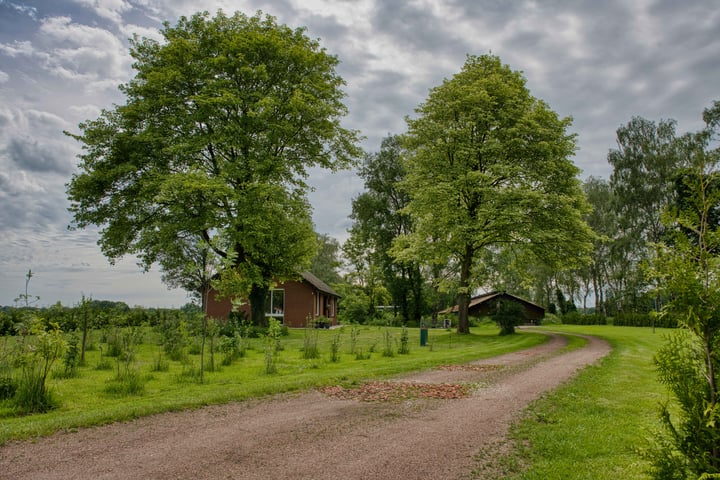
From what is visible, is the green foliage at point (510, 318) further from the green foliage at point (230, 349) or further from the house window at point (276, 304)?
the house window at point (276, 304)

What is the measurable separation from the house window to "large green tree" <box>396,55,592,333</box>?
14.7 meters

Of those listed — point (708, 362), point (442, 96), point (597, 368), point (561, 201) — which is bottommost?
point (597, 368)

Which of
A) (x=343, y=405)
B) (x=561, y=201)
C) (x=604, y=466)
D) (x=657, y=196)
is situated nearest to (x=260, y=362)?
(x=343, y=405)

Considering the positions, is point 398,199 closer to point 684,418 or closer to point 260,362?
point 260,362

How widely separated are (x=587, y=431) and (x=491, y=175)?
17111mm

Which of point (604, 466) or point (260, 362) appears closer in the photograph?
point (604, 466)

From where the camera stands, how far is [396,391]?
875cm

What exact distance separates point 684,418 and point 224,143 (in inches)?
838

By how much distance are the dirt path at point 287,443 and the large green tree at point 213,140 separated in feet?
45.4

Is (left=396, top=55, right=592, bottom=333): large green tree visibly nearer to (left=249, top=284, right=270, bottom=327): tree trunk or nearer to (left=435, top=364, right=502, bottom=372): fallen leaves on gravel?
(left=249, top=284, right=270, bottom=327): tree trunk

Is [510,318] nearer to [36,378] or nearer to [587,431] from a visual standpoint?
[587,431]

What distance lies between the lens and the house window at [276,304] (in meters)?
34.7

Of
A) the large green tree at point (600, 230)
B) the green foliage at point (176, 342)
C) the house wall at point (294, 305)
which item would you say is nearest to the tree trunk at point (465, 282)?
the house wall at point (294, 305)

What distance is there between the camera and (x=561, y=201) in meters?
21.0
